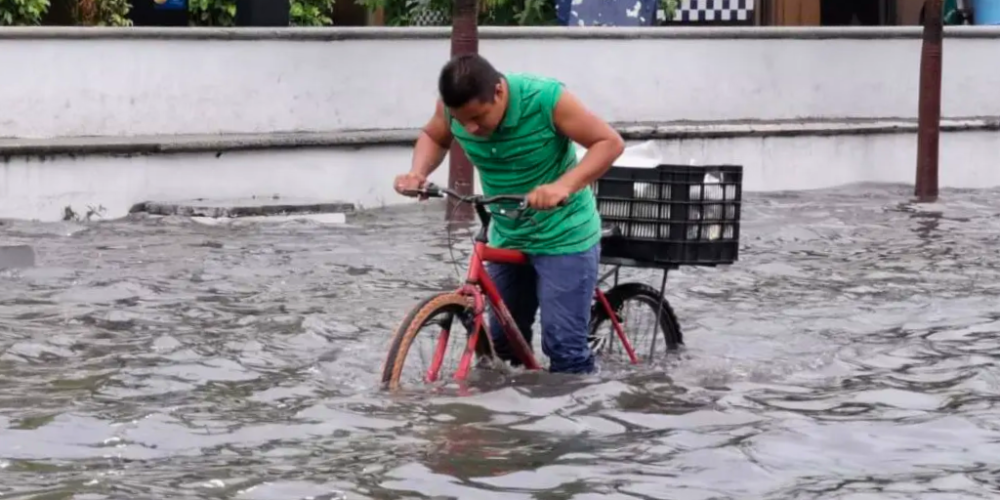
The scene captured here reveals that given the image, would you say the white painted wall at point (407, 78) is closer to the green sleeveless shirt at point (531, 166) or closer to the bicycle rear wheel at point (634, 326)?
the bicycle rear wheel at point (634, 326)

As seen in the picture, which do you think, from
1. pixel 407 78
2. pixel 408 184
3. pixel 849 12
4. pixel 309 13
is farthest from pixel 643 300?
pixel 849 12

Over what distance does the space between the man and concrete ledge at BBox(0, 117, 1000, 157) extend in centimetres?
648

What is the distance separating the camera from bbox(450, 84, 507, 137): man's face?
264 inches

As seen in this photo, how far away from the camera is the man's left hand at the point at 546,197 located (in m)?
6.68

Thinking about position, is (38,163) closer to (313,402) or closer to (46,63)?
(46,63)

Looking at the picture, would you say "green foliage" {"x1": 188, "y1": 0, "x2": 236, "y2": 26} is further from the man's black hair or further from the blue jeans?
the man's black hair

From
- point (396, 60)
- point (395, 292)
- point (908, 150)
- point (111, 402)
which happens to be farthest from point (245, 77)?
point (111, 402)

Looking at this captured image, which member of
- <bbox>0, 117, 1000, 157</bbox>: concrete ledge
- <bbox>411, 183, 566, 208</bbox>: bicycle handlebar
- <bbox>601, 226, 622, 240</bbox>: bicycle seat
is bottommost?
<bbox>0, 117, 1000, 157</bbox>: concrete ledge

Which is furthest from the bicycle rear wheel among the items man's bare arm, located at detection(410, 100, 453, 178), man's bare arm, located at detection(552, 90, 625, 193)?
man's bare arm, located at detection(552, 90, 625, 193)

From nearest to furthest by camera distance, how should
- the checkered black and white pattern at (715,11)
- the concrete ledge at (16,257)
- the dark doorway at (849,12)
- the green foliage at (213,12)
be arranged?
the concrete ledge at (16,257) → the green foliage at (213,12) → the checkered black and white pattern at (715,11) → the dark doorway at (849,12)

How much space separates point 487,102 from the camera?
6.71m

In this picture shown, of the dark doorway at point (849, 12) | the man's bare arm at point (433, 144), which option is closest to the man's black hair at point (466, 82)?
the man's bare arm at point (433, 144)

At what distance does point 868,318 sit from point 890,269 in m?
1.91

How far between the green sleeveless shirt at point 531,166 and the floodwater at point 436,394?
624 millimetres
